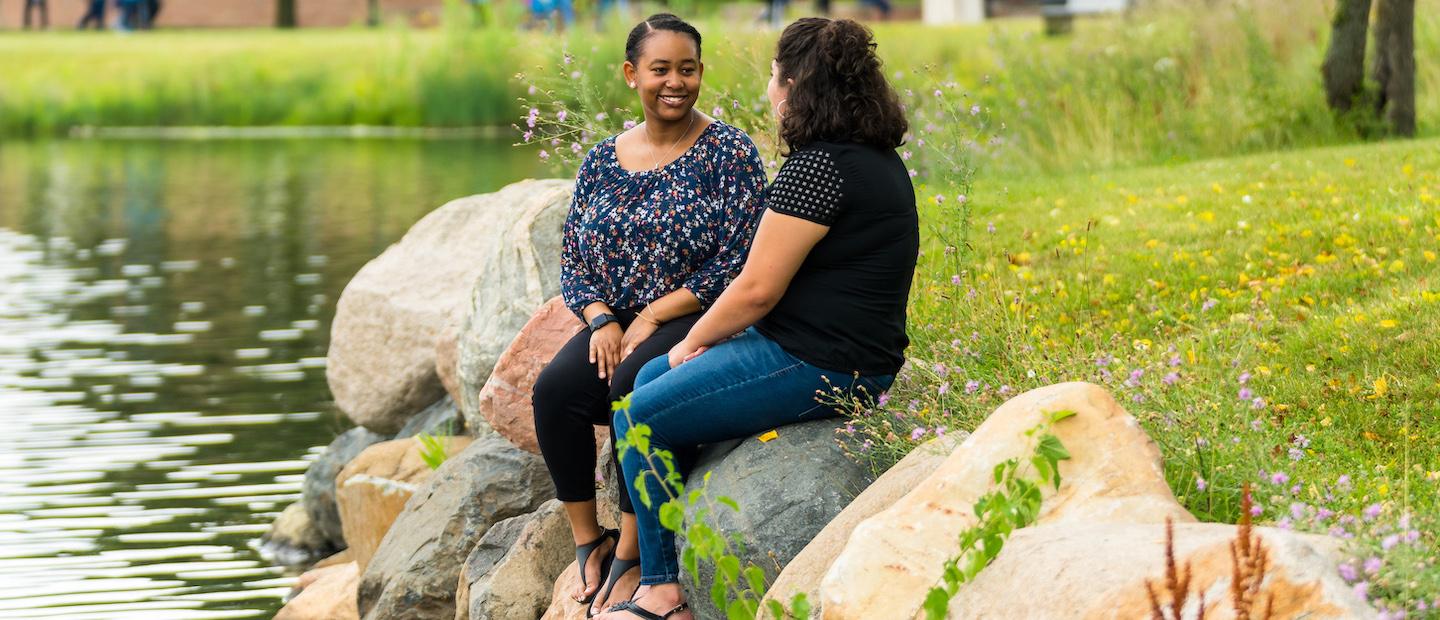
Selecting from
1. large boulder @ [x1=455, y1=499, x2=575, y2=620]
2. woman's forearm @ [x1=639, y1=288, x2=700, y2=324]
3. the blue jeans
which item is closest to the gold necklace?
woman's forearm @ [x1=639, y1=288, x2=700, y2=324]

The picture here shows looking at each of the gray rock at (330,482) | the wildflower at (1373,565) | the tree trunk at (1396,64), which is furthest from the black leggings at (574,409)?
the tree trunk at (1396,64)

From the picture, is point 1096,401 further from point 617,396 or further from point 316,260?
point 316,260

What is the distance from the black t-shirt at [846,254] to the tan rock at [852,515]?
1.15ft

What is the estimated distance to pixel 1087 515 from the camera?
12.6 ft

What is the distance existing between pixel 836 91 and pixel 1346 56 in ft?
25.0

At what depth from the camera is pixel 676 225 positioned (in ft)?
17.3

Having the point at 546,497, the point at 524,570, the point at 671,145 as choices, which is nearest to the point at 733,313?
the point at 671,145

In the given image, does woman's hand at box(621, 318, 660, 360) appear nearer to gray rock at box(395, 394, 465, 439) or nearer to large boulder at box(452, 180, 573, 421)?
large boulder at box(452, 180, 573, 421)

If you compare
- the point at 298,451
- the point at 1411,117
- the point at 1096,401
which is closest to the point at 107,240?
the point at 298,451

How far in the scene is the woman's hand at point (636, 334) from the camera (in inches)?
205

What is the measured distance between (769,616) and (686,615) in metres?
0.73

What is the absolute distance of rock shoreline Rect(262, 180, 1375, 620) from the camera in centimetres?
344

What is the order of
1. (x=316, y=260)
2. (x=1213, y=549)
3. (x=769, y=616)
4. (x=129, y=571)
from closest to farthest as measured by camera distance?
(x=1213, y=549) < (x=769, y=616) < (x=129, y=571) < (x=316, y=260)

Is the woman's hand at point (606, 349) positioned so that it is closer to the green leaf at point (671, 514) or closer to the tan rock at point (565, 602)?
the tan rock at point (565, 602)
